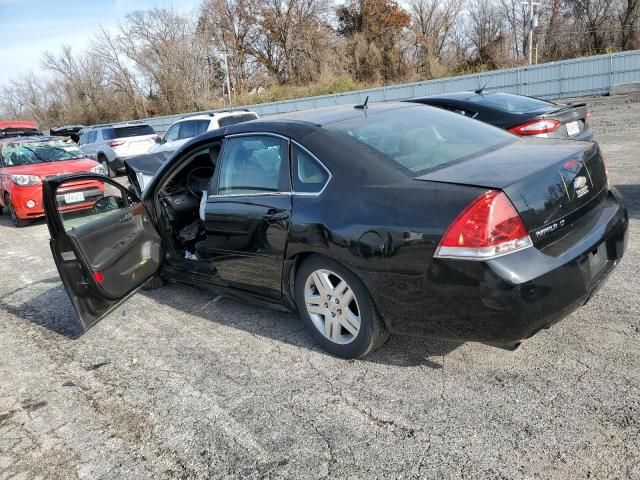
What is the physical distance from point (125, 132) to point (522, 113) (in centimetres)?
1361

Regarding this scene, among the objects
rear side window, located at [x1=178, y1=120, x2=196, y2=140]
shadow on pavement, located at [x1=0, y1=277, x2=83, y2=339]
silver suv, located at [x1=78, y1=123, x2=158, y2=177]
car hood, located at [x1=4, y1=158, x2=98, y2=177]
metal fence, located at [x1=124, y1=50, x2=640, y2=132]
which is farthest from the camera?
metal fence, located at [x1=124, y1=50, x2=640, y2=132]

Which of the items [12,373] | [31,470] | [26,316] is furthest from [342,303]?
[26,316]

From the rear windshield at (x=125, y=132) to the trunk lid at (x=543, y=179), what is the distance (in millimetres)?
15473

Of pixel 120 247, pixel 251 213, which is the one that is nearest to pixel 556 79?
pixel 251 213

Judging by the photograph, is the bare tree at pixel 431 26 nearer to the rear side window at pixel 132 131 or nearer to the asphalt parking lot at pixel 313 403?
the rear side window at pixel 132 131

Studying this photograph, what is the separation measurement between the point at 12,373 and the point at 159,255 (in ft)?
4.75

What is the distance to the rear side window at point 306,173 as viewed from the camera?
3.24 m

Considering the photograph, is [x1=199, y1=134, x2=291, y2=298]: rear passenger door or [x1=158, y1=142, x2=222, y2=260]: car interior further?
[x1=158, y1=142, x2=222, y2=260]: car interior

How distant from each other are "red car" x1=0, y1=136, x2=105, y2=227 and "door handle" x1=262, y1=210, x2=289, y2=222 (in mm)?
7190

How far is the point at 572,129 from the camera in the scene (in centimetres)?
648

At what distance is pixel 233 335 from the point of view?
3992mm

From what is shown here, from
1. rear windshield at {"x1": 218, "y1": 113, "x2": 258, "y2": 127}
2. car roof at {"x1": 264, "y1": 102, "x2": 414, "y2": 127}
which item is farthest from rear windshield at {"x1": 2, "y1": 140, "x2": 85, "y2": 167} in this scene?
car roof at {"x1": 264, "y1": 102, "x2": 414, "y2": 127}

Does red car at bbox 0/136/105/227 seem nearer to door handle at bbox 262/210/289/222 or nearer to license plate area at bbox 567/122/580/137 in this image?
door handle at bbox 262/210/289/222

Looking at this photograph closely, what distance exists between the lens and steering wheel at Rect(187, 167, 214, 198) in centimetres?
527
